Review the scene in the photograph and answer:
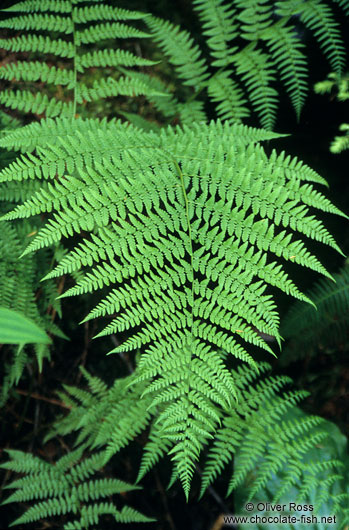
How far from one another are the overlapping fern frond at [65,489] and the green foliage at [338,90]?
8.86 ft

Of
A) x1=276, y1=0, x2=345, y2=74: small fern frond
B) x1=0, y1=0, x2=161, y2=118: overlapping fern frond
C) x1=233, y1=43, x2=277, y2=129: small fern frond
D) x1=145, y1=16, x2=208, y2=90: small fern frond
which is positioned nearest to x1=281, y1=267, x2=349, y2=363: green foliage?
x1=233, y1=43, x2=277, y2=129: small fern frond

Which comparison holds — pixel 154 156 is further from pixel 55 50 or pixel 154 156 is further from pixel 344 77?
pixel 344 77

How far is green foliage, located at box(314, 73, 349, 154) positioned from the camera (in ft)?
9.02

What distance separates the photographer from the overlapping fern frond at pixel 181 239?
196cm

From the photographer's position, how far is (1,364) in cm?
311

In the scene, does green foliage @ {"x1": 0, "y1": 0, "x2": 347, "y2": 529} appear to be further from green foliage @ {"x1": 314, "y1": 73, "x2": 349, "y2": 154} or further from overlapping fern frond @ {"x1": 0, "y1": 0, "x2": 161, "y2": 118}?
green foliage @ {"x1": 314, "y1": 73, "x2": 349, "y2": 154}

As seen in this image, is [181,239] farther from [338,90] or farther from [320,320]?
[338,90]

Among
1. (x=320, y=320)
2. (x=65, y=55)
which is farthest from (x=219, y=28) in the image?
(x=320, y=320)

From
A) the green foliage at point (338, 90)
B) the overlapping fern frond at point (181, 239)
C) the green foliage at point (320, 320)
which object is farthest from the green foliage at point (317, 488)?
the green foliage at point (338, 90)

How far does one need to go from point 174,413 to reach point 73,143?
4.93 ft

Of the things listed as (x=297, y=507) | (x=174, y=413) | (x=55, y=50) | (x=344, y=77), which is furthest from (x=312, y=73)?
(x=297, y=507)

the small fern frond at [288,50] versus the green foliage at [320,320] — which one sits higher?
the small fern frond at [288,50]

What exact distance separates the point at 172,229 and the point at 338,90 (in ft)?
5.74

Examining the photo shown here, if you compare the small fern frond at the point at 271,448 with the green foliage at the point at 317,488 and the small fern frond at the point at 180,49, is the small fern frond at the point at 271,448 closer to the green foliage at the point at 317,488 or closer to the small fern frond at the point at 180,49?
the green foliage at the point at 317,488
